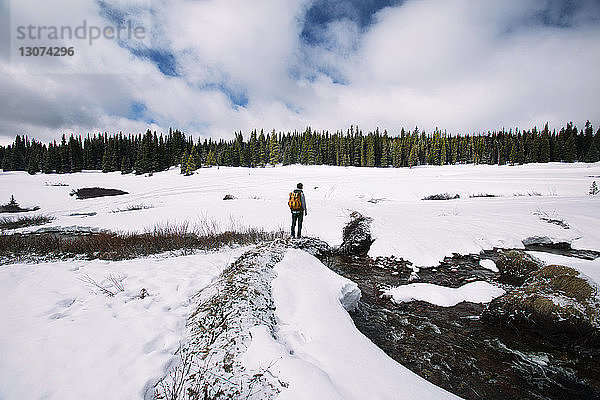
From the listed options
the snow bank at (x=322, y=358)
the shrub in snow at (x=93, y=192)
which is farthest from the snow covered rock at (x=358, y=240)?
the shrub in snow at (x=93, y=192)

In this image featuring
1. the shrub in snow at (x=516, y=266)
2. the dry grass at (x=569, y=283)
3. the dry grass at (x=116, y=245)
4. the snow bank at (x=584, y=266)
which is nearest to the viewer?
the dry grass at (x=569, y=283)

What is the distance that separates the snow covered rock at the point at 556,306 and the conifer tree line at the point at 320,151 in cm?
6551

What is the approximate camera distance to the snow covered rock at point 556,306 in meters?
4.33

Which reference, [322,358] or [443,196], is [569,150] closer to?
[443,196]

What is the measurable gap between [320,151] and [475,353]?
84145mm

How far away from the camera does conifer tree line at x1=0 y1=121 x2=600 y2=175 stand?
6569 cm

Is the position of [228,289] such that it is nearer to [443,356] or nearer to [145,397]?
[145,397]

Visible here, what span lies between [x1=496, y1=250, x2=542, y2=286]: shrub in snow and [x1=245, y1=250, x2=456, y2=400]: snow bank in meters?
6.05

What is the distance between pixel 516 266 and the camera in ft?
23.7

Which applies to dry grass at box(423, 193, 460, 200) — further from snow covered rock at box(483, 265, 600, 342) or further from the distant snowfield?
snow covered rock at box(483, 265, 600, 342)

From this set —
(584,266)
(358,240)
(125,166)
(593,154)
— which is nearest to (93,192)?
(125,166)

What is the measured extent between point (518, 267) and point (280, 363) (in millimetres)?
8123

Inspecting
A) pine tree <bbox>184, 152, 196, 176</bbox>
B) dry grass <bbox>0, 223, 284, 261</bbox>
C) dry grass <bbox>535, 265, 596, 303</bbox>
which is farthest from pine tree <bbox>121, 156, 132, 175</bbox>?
dry grass <bbox>535, 265, 596, 303</bbox>

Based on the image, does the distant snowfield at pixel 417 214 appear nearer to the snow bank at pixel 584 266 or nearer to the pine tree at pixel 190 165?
the snow bank at pixel 584 266
